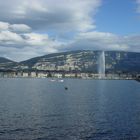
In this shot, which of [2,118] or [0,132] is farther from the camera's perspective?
[2,118]

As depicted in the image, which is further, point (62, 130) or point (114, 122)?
point (114, 122)

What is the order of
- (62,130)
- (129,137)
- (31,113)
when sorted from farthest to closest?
(31,113)
(62,130)
(129,137)

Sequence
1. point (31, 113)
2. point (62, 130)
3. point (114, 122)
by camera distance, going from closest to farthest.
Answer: point (62, 130) → point (114, 122) → point (31, 113)

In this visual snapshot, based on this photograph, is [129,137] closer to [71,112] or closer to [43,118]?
[43,118]

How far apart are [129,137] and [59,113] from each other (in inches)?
1174

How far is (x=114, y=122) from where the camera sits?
74.3 metres

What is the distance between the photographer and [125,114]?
87750 mm

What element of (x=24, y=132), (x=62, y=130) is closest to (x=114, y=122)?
(x=62, y=130)

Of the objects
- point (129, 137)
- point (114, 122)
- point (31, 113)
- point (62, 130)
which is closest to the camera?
point (129, 137)

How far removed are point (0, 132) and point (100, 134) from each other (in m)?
16.8

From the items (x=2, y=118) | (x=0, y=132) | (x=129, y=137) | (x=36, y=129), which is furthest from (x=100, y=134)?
(x=2, y=118)

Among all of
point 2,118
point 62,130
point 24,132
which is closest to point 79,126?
point 62,130

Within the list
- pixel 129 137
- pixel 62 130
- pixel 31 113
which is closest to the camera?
pixel 129 137

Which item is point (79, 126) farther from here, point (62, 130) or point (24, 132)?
point (24, 132)
